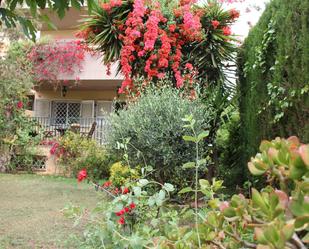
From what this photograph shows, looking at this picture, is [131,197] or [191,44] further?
[191,44]

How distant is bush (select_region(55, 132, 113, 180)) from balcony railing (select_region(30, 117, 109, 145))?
2.38 ft

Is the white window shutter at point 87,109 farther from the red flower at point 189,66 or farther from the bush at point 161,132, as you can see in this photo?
the bush at point 161,132

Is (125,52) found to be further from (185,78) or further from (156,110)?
(156,110)

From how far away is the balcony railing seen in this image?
1492 centimetres

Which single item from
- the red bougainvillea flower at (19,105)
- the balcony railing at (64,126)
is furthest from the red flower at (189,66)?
the red bougainvillea flower at (19,105)

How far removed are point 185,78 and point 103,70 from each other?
26.0 ft

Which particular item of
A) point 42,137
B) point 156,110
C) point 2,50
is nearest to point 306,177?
point 156,110

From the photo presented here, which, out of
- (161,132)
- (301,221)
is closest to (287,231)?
→ (301,221)

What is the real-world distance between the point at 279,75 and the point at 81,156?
8.57m

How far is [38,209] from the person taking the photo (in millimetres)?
7094

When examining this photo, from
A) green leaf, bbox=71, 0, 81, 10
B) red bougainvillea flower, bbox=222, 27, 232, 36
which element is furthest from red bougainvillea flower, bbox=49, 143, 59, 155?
green leaf, bbox=71, 0, 81, 10

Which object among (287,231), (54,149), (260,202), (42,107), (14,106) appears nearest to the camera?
(287,231)

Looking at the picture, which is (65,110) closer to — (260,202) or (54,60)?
(54,60)

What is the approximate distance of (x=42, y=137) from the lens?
15.3 m
